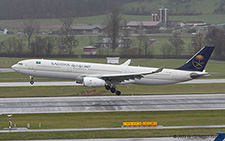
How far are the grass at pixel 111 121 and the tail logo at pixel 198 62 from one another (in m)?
11.9

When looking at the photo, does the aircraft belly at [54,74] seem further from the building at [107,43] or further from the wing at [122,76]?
the building at [107,43]

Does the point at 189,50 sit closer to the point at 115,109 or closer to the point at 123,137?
the point at 115,109

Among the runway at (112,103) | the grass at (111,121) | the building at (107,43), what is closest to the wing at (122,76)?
the runway at (112,103)

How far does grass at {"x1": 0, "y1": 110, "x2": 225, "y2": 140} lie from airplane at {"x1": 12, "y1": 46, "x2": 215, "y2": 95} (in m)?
8.78

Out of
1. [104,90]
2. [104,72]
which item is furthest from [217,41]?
[104,72]

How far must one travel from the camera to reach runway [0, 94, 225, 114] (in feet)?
184

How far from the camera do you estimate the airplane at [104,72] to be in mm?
61094

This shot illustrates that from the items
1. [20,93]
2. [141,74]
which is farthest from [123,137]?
[20,93]

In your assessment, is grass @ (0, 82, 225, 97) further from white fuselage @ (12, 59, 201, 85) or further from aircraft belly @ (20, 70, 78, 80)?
white fuselage @ (12, 59, 201, 85)

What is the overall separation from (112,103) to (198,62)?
52.8ft

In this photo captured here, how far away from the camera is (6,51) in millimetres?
148375

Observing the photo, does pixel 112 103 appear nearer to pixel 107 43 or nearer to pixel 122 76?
pixel 122 76

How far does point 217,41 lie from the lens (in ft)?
483

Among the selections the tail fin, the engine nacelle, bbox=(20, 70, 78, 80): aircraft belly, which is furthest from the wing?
the tail fin
